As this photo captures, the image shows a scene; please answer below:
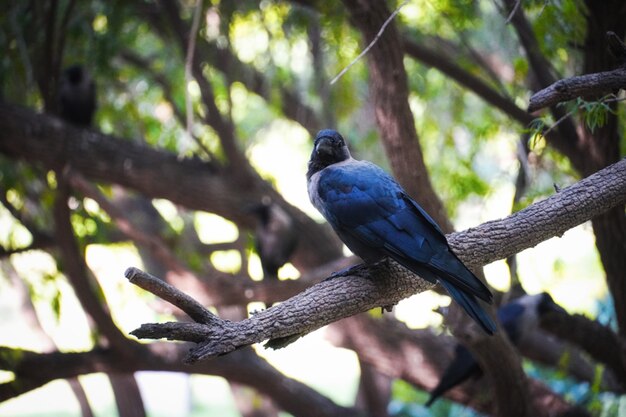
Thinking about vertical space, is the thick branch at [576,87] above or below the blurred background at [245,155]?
below

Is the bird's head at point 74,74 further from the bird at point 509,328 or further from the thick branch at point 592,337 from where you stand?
the thick branch at point 592,337

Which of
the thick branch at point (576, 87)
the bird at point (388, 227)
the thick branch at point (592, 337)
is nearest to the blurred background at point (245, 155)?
the thick branch at point (592, 337)

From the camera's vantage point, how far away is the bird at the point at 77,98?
7066 millimetres

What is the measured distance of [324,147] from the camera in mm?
3834

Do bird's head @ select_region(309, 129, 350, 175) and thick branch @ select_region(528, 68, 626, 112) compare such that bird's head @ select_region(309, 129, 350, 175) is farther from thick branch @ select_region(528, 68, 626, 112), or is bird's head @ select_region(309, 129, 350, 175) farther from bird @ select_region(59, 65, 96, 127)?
bird @ select_region(59, 65, 96, 127)

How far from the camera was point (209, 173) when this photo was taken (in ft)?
21.4

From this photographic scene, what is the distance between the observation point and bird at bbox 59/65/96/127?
7.07 metres

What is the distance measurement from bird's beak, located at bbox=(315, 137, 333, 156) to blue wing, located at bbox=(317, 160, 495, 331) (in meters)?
0.18

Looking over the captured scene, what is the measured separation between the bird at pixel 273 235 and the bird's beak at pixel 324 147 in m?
2.55

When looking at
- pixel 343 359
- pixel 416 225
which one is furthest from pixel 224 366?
pixel 343 359

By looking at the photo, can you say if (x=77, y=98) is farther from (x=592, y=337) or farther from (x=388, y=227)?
(x=592, y=337)

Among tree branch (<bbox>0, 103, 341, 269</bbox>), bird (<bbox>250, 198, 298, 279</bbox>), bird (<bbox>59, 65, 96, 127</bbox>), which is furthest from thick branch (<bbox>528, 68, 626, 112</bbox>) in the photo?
bird (<bbox>59, 65, 96, 127</bbox>)

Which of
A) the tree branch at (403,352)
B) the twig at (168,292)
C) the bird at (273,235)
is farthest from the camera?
the bird at (273,235)

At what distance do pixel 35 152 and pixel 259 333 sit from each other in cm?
423
